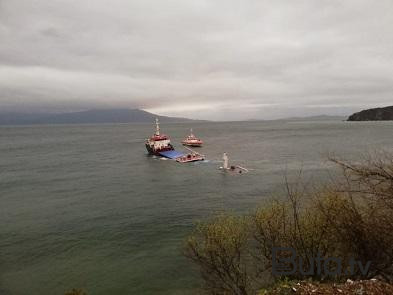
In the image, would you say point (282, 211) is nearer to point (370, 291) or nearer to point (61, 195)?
point (370, 291)

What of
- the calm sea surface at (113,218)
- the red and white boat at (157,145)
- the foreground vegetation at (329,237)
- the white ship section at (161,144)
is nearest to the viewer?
the foreground vegetation at (329,237)

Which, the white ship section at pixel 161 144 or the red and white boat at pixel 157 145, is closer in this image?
the red and white boat at pixel 157 145

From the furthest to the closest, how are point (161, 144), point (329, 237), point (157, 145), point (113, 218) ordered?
point (161, 144) → point (157, 145) → point (113, 218) → point (329, 237)

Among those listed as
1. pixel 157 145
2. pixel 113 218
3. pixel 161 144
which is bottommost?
pixel 113 218

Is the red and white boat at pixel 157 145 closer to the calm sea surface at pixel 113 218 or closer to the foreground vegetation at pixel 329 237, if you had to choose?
the calm sea surface at pixel 113 218

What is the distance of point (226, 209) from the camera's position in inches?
2106

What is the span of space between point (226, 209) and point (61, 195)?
33.8 meters

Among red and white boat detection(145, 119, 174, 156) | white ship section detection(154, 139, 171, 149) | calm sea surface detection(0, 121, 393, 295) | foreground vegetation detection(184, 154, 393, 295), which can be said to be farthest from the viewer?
white ship section detection(154, 139, 171, 149)

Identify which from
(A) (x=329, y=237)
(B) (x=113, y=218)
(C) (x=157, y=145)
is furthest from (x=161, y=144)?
(A) (x=329, y=237)

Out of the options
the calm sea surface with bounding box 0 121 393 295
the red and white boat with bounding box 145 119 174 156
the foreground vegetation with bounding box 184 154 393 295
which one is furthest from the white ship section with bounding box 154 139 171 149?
the foreground vegetation with bounding box 184 154 393 295

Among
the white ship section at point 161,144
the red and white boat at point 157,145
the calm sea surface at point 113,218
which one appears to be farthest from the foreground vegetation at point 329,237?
the white ship section at point 161,144

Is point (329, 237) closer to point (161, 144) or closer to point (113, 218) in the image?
point (113, 218)

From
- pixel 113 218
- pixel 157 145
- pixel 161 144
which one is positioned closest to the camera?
pixel 113 218

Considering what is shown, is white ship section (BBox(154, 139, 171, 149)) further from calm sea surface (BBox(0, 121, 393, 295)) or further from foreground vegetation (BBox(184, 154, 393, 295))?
foreground vegetation (BBox(184, 154, 393, 295))
